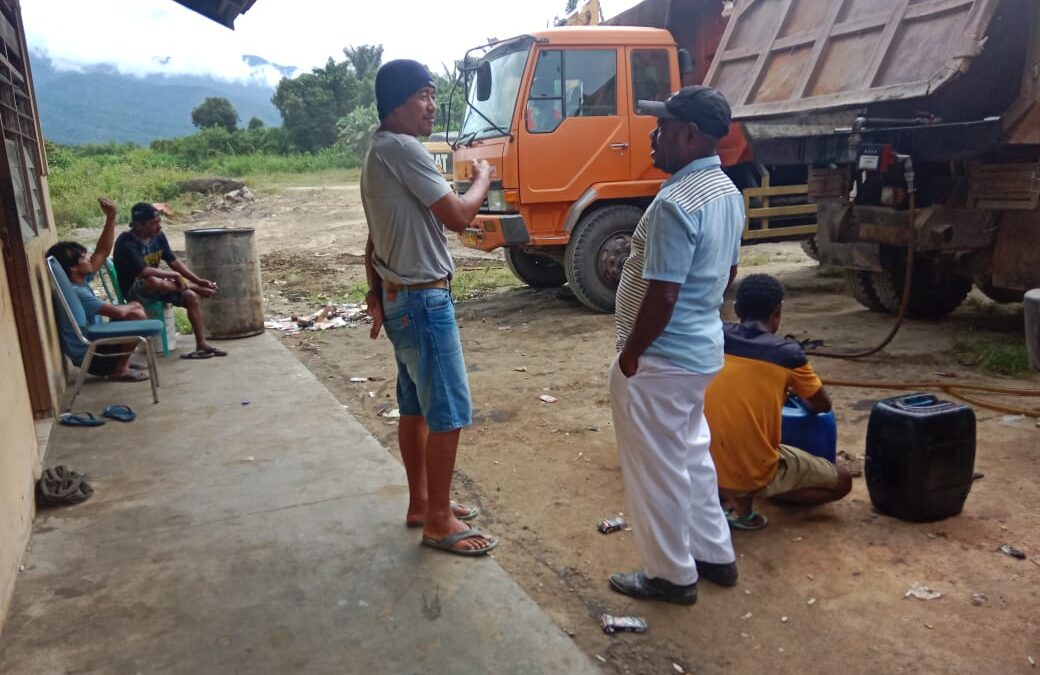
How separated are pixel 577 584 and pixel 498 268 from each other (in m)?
9.20

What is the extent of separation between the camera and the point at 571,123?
753cm

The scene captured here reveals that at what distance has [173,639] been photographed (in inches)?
94.7

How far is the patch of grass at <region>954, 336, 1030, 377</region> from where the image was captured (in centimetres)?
539

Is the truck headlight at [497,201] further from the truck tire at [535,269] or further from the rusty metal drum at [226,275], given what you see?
the rusty metal drum at [226,275]

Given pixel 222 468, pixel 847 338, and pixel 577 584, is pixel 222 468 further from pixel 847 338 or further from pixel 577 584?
pixel 847 338

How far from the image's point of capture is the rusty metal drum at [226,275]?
22.4ft

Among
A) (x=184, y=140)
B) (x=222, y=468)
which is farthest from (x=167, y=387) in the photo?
(x=184, y=140)

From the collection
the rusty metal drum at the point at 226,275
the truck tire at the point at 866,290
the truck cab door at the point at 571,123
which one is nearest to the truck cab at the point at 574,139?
the truck cab door at the point at 571,123

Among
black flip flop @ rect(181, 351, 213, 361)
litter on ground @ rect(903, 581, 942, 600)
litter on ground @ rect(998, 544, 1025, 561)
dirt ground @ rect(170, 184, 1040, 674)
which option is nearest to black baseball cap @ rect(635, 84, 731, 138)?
dirt ground @ rect(170, 184, 1040, 674)

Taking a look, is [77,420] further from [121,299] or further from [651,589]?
→ [651,589]

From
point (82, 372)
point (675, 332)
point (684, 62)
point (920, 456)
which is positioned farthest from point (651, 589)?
point (684, 62)

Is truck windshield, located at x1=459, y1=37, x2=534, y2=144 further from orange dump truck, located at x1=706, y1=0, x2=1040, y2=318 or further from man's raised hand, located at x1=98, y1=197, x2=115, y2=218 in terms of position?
man's raised hand, located at x1=98, y1=197, x2=115, y2=218

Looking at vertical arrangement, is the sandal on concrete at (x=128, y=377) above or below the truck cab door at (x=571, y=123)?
below

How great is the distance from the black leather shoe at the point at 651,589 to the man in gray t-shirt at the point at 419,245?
0.54 meters
